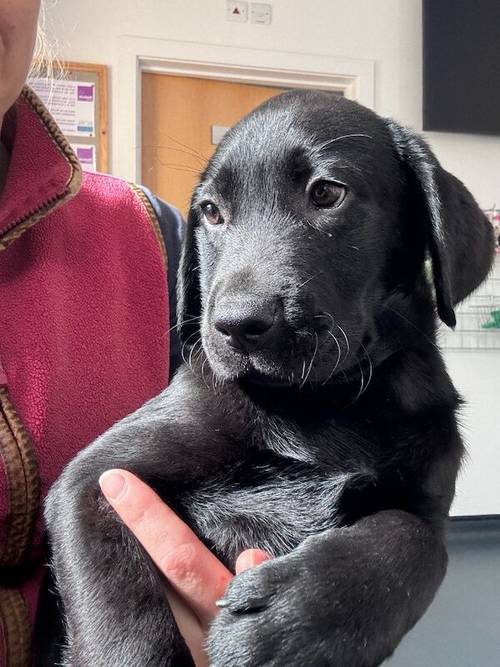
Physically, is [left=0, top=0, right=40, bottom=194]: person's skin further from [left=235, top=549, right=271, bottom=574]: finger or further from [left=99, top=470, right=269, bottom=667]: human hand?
[left=235, top=549, right=271, bottom=574]: finger

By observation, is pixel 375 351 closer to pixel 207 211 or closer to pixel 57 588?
pixel 207 211

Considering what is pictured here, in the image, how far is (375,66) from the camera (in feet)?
11.4

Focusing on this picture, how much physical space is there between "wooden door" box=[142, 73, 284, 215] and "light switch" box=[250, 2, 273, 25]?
301mm

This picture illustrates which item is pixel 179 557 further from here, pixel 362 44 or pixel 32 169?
pixel 362 44

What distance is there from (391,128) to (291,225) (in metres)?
0.27

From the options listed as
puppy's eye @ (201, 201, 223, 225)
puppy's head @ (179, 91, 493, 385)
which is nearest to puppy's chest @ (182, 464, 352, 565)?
puppy's head @ (179, 91, 493, 385)

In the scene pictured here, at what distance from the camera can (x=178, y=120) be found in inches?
133

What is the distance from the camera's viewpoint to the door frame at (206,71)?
3.20m

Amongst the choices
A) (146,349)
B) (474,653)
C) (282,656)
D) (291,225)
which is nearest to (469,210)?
(291,225)

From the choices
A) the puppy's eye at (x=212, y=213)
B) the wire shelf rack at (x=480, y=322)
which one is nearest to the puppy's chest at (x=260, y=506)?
the puppy's eye at (x=212, y=213)

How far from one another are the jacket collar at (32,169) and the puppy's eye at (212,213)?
18cm

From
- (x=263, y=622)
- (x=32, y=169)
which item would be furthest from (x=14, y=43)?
(x=263, y=622)

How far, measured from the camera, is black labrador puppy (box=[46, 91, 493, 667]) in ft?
2.04

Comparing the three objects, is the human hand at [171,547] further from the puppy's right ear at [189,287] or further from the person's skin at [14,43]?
the person's skin at [14,43]
